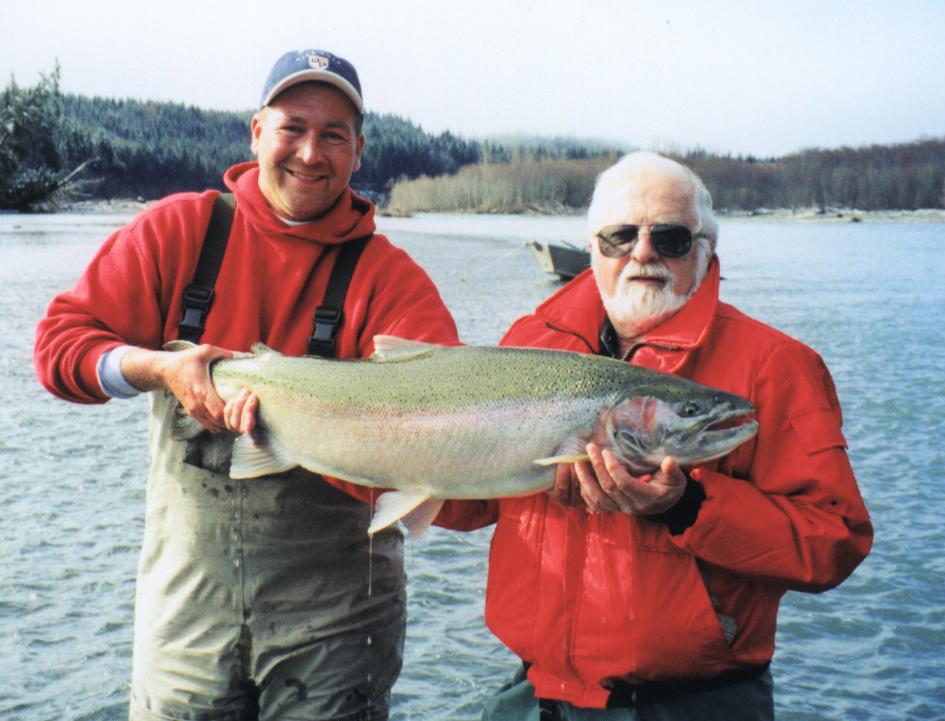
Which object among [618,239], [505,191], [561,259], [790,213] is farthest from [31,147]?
[618,239]

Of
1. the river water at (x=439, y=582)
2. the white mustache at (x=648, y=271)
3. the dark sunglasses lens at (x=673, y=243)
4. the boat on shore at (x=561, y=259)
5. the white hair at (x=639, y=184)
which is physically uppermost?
the white hair at (x=639, y=184)

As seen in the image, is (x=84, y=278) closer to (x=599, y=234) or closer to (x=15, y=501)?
(x=599, y=234)

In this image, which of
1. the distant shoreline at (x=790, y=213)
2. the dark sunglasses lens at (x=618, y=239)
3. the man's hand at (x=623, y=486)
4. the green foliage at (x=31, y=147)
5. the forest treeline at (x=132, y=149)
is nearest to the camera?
the man's hand at (x=623, y=486)

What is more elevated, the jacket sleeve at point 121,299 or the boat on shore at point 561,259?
the jacket sleeve at point 121,299

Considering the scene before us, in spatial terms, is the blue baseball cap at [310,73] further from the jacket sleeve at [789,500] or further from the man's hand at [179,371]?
the jacket sleeve at [789,500]

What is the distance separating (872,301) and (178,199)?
1049 inches

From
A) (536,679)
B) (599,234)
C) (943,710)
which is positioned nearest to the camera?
(536,679)

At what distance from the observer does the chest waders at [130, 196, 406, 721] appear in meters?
3.51

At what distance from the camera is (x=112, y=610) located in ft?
22.7

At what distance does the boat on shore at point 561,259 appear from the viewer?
3192 cm

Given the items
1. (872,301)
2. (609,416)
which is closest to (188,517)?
(609,416)

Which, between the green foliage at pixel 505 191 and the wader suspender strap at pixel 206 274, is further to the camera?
the green foliage at pixel 505 191

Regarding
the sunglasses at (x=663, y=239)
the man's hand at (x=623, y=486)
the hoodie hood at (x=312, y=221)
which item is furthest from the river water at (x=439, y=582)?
the sunglasses at (x=663, y=239)

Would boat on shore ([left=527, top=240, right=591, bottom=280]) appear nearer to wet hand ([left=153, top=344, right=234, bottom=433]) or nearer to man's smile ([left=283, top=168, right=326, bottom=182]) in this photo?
man's smile ([left=283, top=168, right=326, bottom=182])
